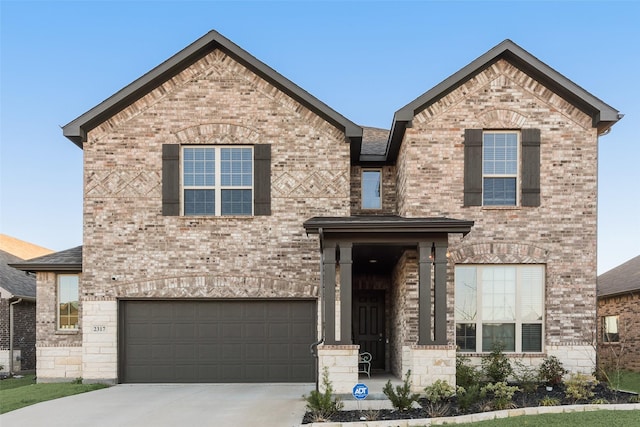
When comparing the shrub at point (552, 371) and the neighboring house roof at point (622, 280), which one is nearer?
the shrub at point (552, 371)

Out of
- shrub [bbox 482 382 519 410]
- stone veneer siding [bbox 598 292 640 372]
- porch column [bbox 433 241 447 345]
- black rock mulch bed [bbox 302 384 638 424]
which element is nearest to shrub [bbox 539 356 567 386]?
black rock mulch bed [bbox 302 384 638 424]

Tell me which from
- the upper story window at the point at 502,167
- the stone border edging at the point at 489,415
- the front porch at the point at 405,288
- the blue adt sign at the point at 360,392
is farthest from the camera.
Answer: the upper story window at the point at 502,167

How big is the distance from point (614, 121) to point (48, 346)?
15.2 metres

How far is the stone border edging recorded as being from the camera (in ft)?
26.3

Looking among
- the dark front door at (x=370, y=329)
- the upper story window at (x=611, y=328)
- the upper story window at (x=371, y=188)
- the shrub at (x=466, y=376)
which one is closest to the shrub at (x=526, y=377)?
the shrub at (x=466, y=376)

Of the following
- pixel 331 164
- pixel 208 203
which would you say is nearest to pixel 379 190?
pixel 331 164

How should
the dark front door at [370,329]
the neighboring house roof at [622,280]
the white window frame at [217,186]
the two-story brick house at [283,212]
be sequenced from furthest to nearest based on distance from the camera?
the neighboring house roof at [622,280] < the dark front door at [370,329] < the white window frame at [217,186] < the two-story brick house at [283,212]

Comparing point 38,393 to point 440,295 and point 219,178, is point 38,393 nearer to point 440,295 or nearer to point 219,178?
point 219,178

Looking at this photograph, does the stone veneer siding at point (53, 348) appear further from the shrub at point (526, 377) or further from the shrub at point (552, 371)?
the shrub at point (552, 371)

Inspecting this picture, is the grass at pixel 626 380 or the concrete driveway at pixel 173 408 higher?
the concrete driveway at pixel 173 408

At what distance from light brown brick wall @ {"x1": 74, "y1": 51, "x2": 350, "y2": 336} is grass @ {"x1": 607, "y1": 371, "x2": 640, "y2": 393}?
26.0 ft

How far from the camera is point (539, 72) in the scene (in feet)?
40.8

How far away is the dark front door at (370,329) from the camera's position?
49.3ft

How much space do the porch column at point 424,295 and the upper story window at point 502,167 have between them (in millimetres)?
2541
